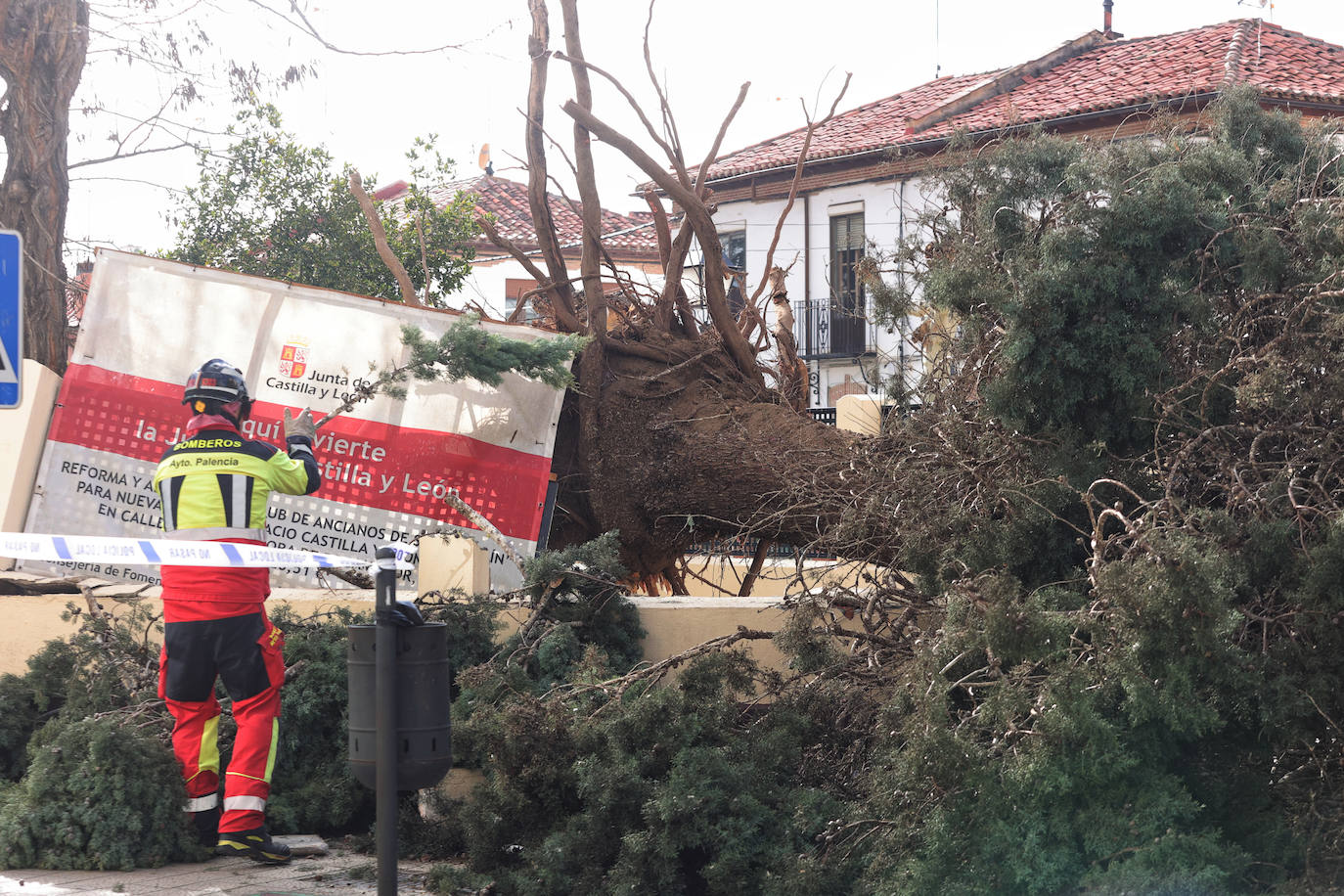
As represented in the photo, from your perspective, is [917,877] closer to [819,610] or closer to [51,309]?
[819,610]

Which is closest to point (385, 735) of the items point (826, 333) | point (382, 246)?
point (382, 246)

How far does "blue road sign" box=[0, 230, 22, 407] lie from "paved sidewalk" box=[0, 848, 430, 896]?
195 cm

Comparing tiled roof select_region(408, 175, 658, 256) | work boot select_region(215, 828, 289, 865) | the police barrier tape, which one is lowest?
work boot select_region(215, 828, 289, 865)

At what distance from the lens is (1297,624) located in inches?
177

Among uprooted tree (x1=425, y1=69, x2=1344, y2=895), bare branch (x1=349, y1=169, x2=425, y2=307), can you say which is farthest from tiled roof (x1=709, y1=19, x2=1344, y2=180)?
uprooted tree (x1=425, y1=69, x2=1344, y2=895)

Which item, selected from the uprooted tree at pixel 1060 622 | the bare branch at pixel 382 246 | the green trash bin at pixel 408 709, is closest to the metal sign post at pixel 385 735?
the green trash bin at pixel 408 709

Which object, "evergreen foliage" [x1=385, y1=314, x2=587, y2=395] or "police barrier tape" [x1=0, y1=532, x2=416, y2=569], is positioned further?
"evergreen foliage" [x1=385, y1=314, x2=587, y2=395]

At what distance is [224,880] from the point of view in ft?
17.5

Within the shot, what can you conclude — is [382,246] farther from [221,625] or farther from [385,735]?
[385,735]

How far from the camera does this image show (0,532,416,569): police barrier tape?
211 inches

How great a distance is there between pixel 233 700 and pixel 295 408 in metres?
3.35

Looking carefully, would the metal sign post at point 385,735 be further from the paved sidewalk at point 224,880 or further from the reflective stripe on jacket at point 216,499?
the reflective stripe on jacket at point 216,499

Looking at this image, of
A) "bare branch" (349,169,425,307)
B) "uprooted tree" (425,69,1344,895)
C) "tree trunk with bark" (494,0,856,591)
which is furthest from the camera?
"bare branch" (349,169,425,307)

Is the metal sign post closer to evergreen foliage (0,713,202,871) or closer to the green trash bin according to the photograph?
the green trash bin
